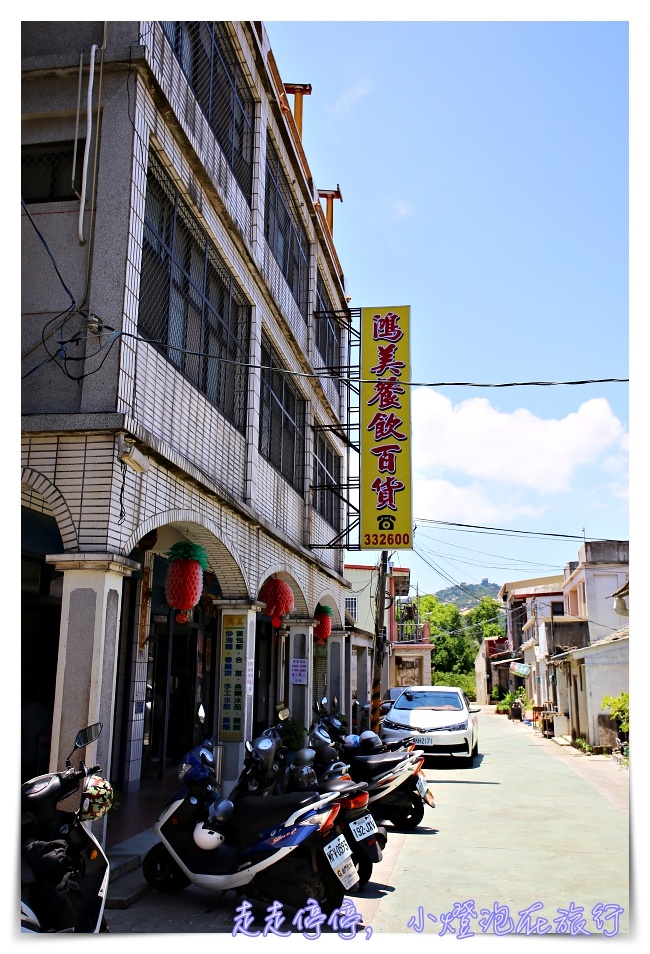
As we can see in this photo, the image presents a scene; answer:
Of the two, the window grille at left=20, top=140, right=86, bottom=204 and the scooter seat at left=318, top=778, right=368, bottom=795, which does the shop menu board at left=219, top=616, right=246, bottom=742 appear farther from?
the window grille at left=20, top=140, right=86, bottom=204

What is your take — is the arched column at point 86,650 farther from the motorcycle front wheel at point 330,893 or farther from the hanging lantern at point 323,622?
the hanging lantern at point 323,622

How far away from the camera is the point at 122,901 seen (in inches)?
226

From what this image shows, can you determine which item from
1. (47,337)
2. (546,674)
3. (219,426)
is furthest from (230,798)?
(546,674)

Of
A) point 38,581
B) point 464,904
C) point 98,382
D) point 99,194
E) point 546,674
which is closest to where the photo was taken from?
point 464,904

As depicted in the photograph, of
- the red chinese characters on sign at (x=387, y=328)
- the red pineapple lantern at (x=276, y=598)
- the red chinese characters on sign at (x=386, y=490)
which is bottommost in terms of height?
the red pineapple lantern at (x=276, y=598)

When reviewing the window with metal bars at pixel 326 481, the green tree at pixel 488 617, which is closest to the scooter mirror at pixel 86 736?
the window with metal bars at pixel 326 481

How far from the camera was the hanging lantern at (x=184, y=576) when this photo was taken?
26.4ft

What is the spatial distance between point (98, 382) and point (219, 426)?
10.5 ft

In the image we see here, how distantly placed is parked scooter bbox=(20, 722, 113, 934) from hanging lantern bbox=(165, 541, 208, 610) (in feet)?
10.6

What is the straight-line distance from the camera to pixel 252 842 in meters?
5.80

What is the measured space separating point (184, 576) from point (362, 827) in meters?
3.11

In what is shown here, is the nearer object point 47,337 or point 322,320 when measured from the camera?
point 47,337

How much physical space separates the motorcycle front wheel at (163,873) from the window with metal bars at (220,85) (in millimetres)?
7759
